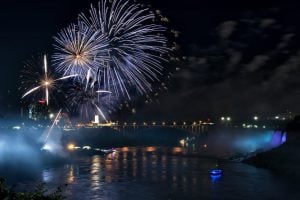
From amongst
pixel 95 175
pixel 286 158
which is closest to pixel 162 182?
pixel 95 175

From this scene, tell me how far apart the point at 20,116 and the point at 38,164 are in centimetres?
5348

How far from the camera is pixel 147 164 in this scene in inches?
4702

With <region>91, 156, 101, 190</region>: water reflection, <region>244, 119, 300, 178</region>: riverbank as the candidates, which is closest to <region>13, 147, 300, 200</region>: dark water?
<region>91, 156, 101, 190</region>: water reflection

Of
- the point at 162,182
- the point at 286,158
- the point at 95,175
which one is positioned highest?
the point at 286,158

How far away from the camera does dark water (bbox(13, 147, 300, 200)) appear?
70875 millimetres

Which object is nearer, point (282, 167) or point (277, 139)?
point (282, 167)

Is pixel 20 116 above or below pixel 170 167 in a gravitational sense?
above

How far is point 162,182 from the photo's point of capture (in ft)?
277

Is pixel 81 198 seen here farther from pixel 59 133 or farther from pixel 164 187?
pixel 59 133

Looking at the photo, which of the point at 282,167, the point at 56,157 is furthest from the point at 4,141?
the point at 282,167

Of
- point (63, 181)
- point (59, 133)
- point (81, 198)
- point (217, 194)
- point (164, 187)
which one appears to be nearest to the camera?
point (81, 198)

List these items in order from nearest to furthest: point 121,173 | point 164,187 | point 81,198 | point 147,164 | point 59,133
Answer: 1. point 81,198
2. point 164,187
3. point 121,173
4. point 147,164
5. point 59,133

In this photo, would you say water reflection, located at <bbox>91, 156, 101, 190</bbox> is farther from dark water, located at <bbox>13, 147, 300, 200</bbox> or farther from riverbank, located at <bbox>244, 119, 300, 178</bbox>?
riverbank, located at <bbox>244, 119, 300, 178</bbox>

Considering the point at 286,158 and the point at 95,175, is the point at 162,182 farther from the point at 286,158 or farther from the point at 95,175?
the point at 286,158
